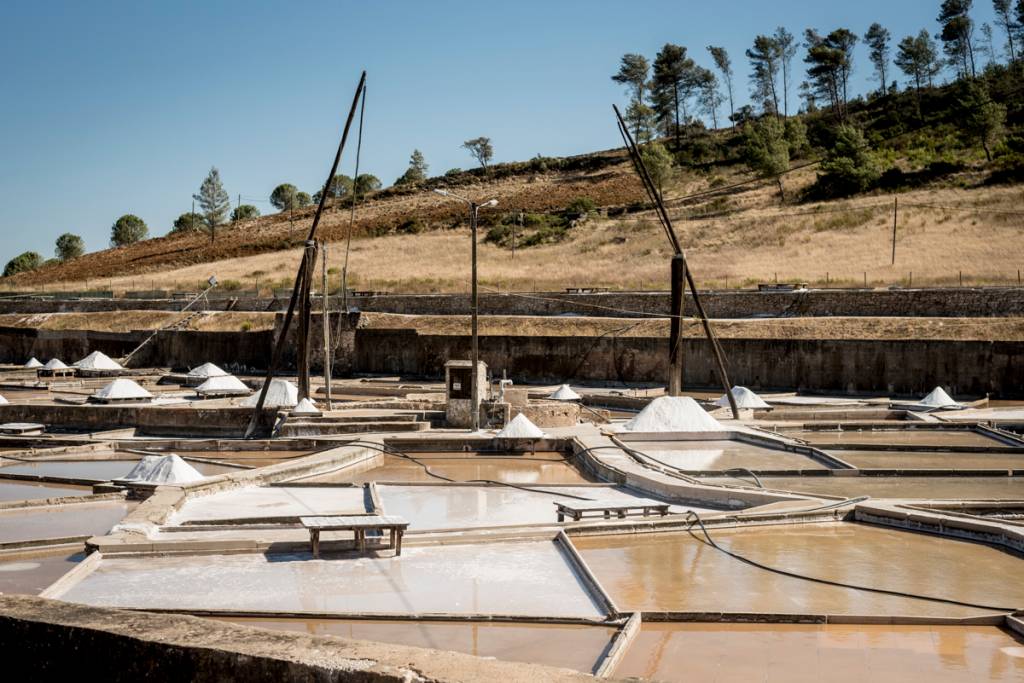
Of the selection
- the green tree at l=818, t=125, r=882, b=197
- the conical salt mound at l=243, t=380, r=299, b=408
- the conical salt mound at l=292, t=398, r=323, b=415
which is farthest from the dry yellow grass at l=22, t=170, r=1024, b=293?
the conical salt mound at l=292, t=398, r=323, b=415

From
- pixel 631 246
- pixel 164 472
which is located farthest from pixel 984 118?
pixel 164 472

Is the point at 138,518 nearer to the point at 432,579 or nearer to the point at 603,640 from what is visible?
the point at 432,579

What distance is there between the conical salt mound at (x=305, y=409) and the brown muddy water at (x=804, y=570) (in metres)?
15.4

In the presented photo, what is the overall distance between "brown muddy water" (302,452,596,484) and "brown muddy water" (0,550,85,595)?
6875 mm

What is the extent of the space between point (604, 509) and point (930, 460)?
385 inches

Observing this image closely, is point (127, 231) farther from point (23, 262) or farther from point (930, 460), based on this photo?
point (930, 460)

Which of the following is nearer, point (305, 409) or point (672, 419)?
point (672, 419)

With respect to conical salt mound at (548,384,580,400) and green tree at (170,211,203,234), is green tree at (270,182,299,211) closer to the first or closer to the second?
green tree at (170,211,203,234)

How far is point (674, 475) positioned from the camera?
19703mm

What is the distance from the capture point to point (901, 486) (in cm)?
1923

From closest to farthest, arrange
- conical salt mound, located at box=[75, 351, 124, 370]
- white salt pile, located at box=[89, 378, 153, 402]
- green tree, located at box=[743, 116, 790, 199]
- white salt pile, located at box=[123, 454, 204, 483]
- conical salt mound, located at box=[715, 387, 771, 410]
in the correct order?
white salt pile, located at box=[123, 454, 204, 483] → conical salt mound, located at box=[715, 387, 771, 410] → white salt pile, located at box=[89, 378, 153, 402] → conical salt mound, located at box=[75, 351, 124, 370] → green tree, located at box=[743, 116, 790, 199]

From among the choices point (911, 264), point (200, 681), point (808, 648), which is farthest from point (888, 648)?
point (911, 264)

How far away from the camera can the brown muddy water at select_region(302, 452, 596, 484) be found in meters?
21.2

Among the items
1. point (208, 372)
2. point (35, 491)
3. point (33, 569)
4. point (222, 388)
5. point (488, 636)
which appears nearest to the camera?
point (488, 636)
